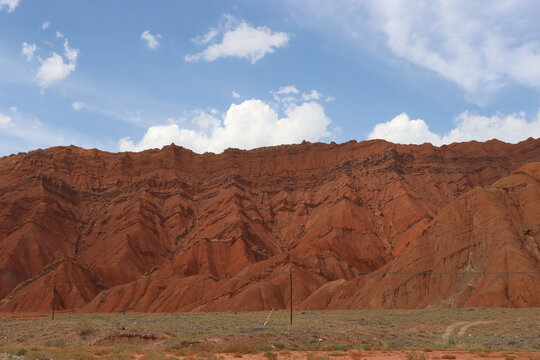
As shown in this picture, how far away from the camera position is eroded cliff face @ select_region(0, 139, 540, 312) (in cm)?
7600

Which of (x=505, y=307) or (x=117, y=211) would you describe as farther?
(x=117, y=211)

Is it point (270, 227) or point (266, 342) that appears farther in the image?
point (270, 227)

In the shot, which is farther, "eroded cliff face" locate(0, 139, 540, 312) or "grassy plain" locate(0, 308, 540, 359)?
"eroded cliff face" locate(0, 139, 540, 312)

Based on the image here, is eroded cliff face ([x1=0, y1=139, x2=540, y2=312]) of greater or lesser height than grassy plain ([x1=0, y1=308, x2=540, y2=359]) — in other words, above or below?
above

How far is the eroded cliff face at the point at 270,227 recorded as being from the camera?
76.0 meters

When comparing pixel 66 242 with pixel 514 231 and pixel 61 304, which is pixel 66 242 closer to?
pixel 61 304

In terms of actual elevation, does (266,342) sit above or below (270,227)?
below

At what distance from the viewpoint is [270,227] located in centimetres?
13550

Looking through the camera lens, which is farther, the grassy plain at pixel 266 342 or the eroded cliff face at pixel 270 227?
the eroded cliff face at pixel 270 227

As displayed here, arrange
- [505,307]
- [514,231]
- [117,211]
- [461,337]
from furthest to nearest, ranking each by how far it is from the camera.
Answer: [117,211] < [514,231] < [505,307] < [461,337]

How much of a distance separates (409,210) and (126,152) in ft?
294

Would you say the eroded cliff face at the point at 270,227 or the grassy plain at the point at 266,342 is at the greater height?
the eroded cliff face at the point at 270,227

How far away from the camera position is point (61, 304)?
104m

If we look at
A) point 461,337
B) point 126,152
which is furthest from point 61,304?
point 461,337
